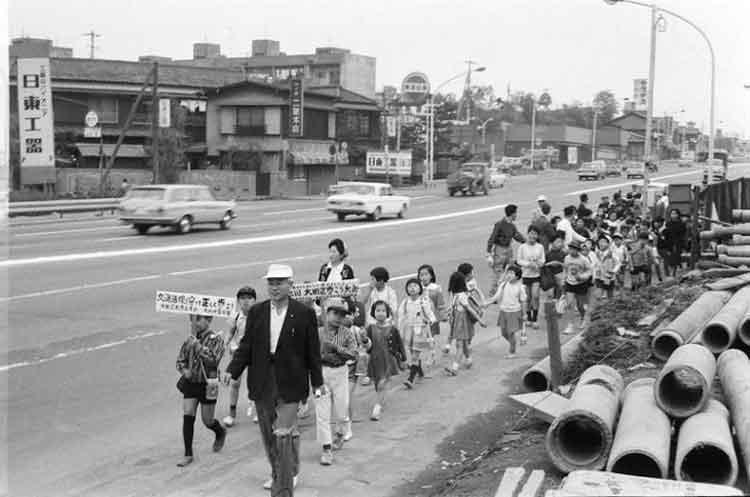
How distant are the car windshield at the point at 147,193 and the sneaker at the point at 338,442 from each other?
21.5m

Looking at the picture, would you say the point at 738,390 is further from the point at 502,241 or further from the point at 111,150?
the point at 111,150

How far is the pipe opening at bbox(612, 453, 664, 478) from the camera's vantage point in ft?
22.1

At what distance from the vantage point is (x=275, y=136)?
6112cm

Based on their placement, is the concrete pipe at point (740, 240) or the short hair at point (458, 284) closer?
the short hair at point (458, 284)

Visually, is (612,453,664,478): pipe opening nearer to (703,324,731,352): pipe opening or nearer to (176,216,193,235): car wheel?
(703,324,731,352): pipe opening

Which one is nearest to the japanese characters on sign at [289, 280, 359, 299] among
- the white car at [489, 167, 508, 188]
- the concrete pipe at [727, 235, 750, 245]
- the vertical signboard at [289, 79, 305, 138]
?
the concrete pipe at [727, 235, 750, 245]

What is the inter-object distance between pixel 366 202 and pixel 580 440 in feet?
97.2

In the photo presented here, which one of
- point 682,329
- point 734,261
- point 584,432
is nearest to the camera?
point 584,432

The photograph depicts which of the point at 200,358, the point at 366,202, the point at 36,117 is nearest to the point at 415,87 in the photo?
the point at 366,202

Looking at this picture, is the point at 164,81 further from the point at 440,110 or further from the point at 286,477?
the point at 286,477

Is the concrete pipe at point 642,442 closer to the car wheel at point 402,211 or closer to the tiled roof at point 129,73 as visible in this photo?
the car wheel at point 402,211

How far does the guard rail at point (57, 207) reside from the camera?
34312mm

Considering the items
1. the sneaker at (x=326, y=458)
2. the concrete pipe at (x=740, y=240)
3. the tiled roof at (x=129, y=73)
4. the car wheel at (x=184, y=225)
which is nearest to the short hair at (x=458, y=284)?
the sneaker at (x=326, y=458)

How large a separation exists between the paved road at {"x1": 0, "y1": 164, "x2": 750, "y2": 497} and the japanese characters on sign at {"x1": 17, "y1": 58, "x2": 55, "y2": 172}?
2.56m
